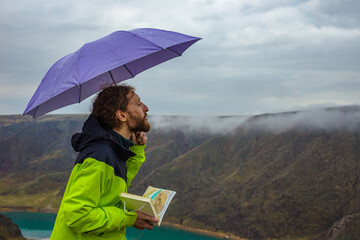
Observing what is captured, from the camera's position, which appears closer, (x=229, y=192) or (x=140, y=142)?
(x=140, y=142)

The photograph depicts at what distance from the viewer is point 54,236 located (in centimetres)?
345

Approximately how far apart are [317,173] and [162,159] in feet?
257

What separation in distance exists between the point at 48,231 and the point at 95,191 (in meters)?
104

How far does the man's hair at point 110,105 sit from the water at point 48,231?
8929cm

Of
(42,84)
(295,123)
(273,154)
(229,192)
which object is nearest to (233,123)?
(295,123)

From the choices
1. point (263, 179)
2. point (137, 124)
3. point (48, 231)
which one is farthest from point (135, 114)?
point (263, 179)

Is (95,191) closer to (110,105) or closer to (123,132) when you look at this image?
(123,132)

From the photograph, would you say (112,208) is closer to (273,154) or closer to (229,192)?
(229,192)

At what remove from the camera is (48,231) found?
9794 centimetres

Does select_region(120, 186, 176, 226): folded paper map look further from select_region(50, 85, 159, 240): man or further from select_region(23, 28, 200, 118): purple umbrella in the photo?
select_region(23, 28, 200, 118): purple umbrella

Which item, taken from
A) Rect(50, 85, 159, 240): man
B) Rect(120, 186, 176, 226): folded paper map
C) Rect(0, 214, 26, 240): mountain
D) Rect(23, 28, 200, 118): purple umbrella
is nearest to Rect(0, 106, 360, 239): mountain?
Rect(0, 214, 26, 240): mountain

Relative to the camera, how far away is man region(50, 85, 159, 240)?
10.6ft

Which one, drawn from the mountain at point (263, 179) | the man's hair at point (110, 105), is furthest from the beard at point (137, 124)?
the mountain at point (263, 179)

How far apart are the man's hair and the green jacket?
0.14 metres
